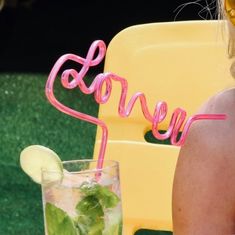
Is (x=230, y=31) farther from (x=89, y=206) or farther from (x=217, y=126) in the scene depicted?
(x=89, y=206)

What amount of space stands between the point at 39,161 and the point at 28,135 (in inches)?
105

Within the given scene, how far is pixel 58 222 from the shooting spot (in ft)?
4.18

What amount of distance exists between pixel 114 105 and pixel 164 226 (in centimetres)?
30

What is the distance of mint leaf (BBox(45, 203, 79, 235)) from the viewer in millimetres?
1269

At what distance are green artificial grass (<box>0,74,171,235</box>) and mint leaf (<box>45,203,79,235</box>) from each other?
84.5 inches

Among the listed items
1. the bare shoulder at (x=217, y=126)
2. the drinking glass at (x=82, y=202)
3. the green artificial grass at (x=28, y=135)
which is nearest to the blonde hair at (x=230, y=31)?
the bare shoulder at (x=217, y=126)

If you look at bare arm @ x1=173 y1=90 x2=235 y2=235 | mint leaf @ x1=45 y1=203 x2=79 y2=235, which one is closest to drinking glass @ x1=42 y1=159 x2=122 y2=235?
mint leaf @ x1=45 y1=203 x2=79 y2=235

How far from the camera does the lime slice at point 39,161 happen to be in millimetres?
1302

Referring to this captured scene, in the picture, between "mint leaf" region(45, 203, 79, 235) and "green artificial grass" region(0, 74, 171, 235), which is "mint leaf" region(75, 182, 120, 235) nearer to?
"mint leaf" region(45, 203, 79, 235)

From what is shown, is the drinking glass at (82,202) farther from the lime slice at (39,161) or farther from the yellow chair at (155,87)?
the yellow chair at (155,87)

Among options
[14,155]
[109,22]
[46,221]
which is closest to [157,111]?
[46,221]

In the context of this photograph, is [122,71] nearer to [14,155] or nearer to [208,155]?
[208,155]

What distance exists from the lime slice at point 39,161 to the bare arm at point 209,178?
0.80 feet

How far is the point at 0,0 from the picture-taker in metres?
3.87
